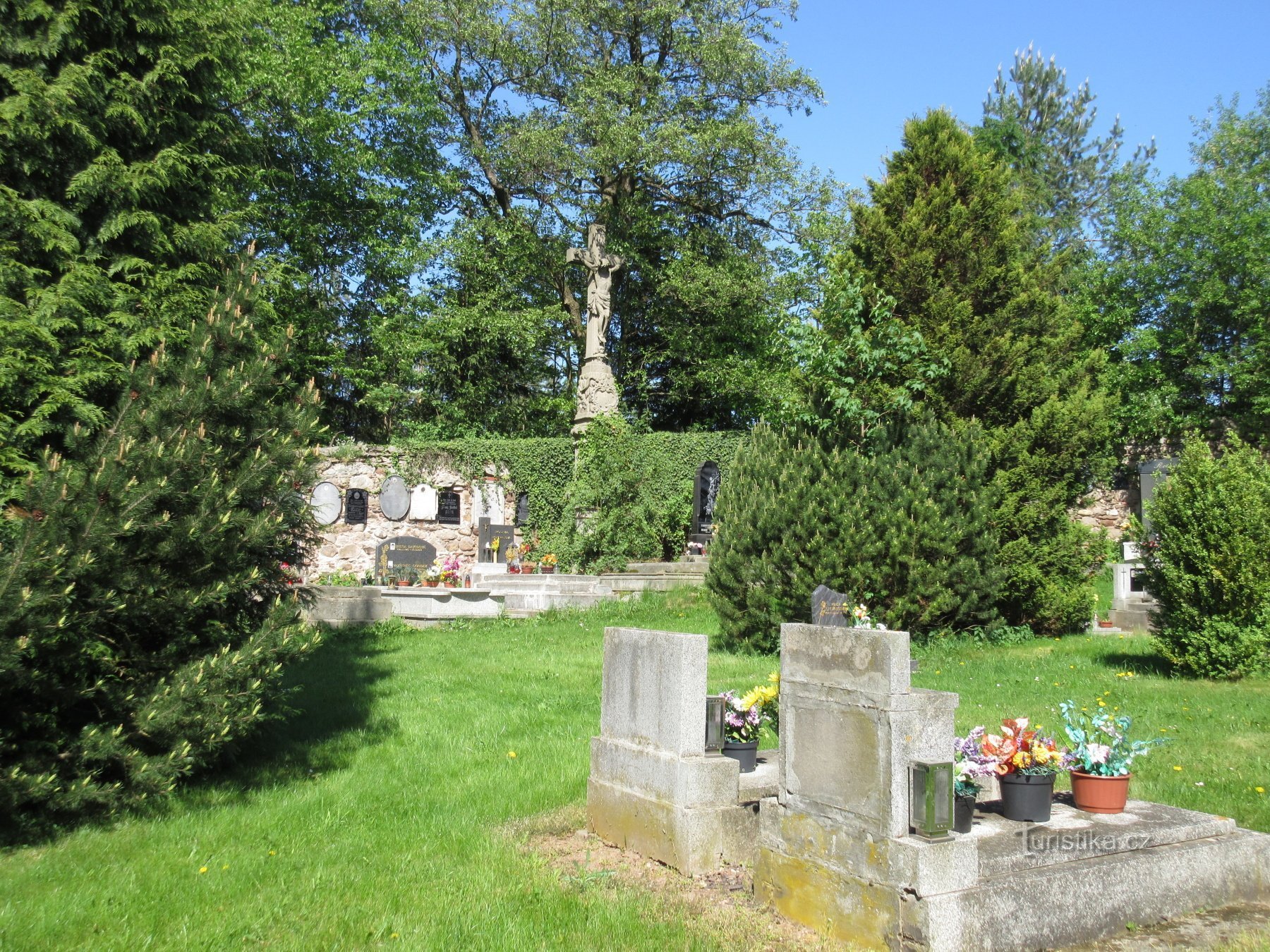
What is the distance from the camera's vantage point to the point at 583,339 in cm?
2609

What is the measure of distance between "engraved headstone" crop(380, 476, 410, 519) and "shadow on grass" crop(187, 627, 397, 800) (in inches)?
411

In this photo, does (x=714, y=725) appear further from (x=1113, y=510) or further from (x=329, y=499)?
(x=1113, y=510)

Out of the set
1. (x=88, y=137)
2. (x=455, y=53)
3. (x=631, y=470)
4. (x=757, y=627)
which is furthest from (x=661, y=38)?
(x=88, y=137)

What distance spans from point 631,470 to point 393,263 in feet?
33.1

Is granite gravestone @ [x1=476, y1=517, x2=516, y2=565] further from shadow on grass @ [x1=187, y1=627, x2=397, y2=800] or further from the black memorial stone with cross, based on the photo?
shadow on grass @ [x1=187, y1=627, x2=397, y2=800]

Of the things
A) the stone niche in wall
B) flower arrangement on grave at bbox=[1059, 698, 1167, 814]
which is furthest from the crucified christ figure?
flower arrangement on grave at bbox=[1059, 698, 1167, 814]

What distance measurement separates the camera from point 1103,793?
4.95 meters

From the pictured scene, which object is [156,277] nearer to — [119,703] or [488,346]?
[119,703]

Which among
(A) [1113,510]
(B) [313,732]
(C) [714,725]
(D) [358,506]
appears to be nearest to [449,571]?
(D) [358,506]

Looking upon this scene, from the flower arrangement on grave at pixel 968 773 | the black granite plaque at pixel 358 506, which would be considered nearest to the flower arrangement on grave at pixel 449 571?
the black granite plaque at pixel 358 506

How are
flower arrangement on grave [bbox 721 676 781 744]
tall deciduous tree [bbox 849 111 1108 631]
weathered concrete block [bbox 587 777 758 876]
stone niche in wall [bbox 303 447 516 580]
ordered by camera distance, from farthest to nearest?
stone niche in wall [bbox 303 447 516 580]
tall deciduous tree [bbox 849 111 1108 631]
flower arrangement on grave [bbox 721 676 781 744]
weathered concrete block [bbox 587 777 758 876]

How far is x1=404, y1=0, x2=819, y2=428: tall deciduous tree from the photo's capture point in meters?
24.5

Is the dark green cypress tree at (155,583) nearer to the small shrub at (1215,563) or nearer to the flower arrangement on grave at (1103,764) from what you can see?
the flower arrangement on grave at (1103,764)

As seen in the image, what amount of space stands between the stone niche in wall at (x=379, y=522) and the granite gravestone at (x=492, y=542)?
1.24 meters
